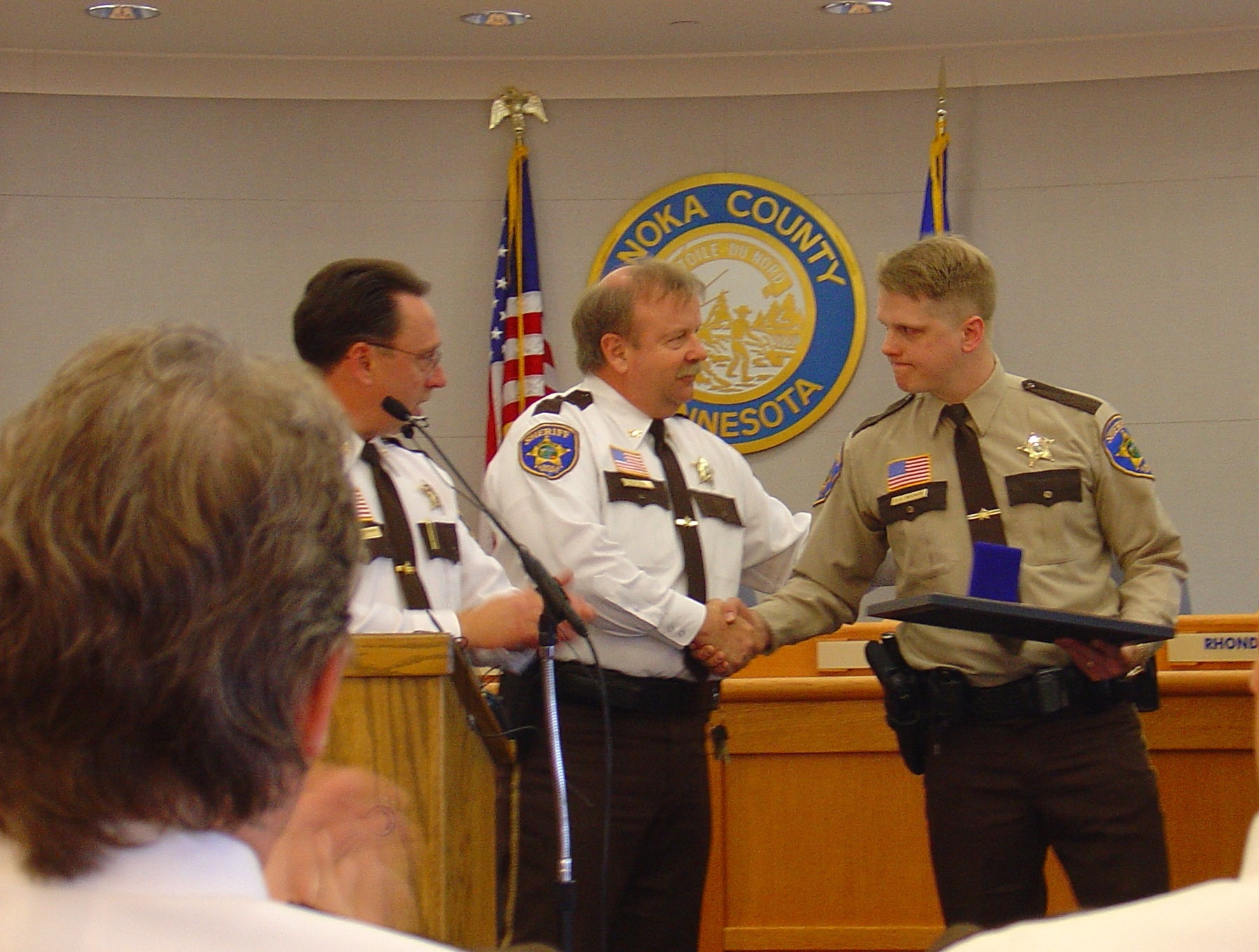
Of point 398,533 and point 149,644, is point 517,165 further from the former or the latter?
point 149,644

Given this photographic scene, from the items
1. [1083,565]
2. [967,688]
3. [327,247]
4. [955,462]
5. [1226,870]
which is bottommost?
[1226,870]

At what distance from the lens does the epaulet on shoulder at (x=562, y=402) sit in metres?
3.44

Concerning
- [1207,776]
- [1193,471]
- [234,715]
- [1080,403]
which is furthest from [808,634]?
[1193,471]

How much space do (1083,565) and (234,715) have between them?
253cm

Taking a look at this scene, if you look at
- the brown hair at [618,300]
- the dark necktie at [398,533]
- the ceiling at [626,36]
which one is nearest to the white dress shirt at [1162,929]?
the dark necktie at [398,533]

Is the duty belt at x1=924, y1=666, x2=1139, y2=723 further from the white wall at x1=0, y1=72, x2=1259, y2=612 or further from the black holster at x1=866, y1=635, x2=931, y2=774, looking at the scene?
the white wall at x1=0, y1=72, x2=1259, y2=612

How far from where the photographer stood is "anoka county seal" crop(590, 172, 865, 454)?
241 inches

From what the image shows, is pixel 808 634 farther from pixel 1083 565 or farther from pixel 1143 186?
pixel 1143 186

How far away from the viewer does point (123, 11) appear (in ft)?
18.1

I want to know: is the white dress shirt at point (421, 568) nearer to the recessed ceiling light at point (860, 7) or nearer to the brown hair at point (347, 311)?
Answer: the brown hair at point (347, 311)

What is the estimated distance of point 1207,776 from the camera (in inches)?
141

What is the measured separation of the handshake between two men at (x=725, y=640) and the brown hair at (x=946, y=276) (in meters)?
0.73

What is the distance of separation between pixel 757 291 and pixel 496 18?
1436mm

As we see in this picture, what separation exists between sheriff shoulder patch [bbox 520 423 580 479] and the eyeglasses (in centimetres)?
28
